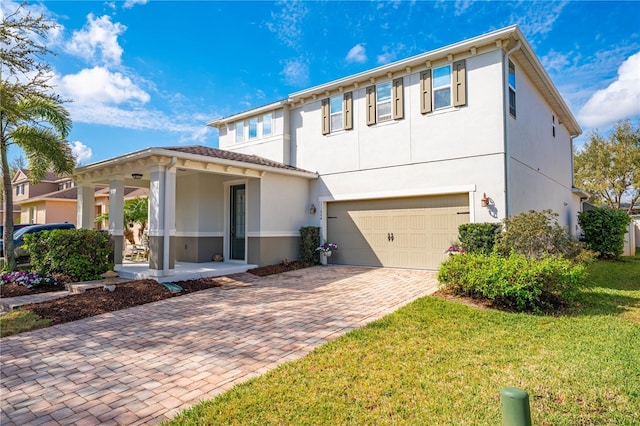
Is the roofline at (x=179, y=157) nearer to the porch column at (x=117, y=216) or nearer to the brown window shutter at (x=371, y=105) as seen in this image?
the porch column at (x=117, y=216)

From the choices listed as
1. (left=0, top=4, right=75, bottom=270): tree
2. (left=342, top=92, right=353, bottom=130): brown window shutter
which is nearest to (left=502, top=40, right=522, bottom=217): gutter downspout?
(left=342, top=92, right=353, bottom=130): brown window shutter

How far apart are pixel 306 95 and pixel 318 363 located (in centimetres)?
1124

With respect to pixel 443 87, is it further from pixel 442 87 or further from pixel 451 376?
pixel 451 376

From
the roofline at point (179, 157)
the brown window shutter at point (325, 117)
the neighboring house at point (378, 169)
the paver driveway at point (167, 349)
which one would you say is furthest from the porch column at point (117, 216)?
the brown window shutter at point (325, 117)

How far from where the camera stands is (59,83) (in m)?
10.7

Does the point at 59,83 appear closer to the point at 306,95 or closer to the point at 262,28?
the point at 262,28

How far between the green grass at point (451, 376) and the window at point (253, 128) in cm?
1188

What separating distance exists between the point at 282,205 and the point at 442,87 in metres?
6.36

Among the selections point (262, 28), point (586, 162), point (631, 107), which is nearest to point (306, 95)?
point (262, 28)

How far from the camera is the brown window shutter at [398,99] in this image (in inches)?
442

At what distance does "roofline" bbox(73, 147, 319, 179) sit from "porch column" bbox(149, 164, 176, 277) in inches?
16.7

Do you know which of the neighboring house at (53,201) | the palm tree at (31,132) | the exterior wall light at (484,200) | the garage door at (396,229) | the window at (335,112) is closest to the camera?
the exterior wall light at (484,200)

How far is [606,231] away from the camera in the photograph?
1443cm

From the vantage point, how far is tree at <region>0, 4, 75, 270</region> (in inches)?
369
